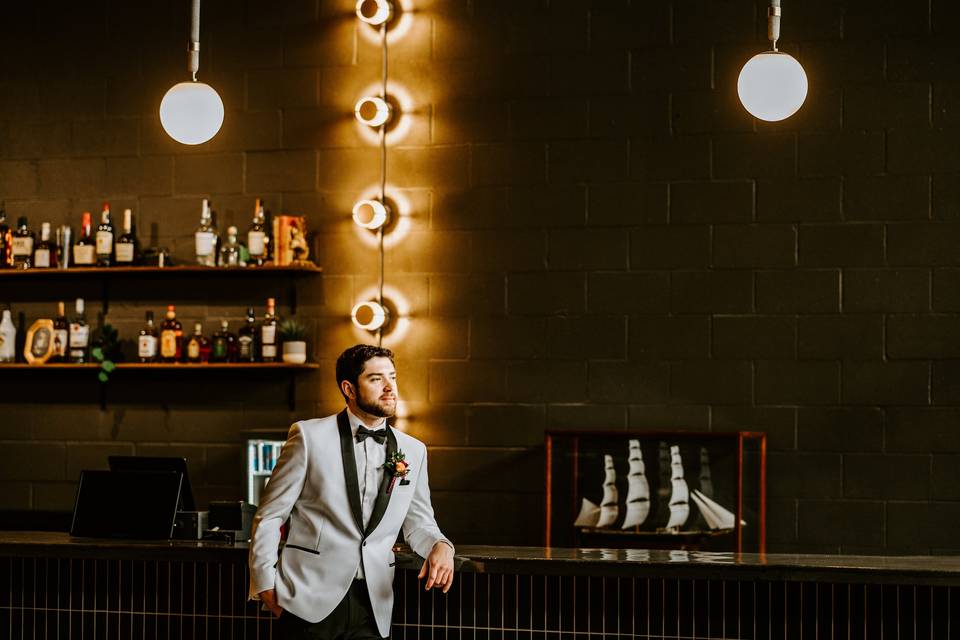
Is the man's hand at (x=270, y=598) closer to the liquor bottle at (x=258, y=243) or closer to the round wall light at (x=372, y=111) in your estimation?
the liquor bottle at (x=258, y=243)

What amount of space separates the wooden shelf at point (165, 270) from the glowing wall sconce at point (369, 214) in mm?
315

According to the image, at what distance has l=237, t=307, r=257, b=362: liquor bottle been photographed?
4.97m

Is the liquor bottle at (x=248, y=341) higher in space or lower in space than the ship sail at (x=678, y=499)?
higher

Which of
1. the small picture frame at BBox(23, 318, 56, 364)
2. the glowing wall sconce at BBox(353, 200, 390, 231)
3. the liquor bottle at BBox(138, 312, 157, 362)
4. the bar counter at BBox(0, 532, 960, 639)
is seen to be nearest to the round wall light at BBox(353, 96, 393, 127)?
the glowing wall sconce at BBox(353, 200, 390, 231)

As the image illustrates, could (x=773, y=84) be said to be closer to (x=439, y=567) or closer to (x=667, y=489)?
(x=667, y=489)

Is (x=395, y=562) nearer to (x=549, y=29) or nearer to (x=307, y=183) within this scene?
(x=307, y=183)

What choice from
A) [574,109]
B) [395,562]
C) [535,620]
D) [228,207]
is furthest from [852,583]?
[228,207]

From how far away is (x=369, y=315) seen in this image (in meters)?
4.83

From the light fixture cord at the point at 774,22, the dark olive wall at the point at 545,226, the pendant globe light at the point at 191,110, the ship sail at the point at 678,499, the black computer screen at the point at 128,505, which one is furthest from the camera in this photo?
the dark olive wall at the point at 545,226

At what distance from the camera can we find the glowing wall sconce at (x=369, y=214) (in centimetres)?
484

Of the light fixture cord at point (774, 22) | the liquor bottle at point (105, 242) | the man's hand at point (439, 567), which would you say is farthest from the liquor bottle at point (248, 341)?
the light fixture cord at point (774, 22)

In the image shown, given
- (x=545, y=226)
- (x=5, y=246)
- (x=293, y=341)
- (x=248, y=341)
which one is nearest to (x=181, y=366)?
(x=248, y=341)

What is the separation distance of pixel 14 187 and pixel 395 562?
3391mm

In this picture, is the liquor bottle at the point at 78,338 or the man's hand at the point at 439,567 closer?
the man's hand at the point at 439,567
